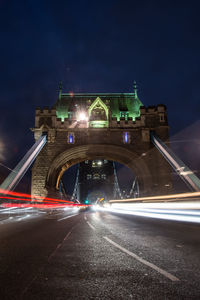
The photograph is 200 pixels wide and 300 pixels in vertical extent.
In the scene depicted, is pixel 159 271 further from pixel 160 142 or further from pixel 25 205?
pixel 160 142

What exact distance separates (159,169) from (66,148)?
43.9 feet

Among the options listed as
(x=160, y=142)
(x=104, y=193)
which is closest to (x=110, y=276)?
(x=160, y=142)

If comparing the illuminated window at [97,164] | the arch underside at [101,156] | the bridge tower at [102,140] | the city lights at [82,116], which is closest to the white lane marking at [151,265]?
the bridge tower at [102,140]

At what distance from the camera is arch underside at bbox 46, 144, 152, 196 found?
33500mm

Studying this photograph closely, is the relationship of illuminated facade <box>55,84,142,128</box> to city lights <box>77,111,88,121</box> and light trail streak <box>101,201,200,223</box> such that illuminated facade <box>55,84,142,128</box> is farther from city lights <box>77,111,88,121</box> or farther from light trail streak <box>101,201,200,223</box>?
light trail streak <box>101,201,200,223</box>

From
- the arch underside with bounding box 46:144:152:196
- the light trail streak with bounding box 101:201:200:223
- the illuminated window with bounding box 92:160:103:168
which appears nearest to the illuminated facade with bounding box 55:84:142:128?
the arch underside with bounding box 46:144:152:196

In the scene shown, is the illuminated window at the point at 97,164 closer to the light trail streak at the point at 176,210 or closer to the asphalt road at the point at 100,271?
the light trail streak at the point at 176,210

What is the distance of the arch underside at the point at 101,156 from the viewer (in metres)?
33.5

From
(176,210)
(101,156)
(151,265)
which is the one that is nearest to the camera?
(151,265)

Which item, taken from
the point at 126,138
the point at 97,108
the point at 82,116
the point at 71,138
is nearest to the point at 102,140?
the point at 126,138

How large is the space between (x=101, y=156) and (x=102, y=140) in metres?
5.34

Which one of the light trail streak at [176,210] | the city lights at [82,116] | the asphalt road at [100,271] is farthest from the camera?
the city lights at [82,116]

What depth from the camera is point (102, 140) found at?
33.7 meters

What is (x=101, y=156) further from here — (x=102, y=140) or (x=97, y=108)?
(x=97, y=108)
